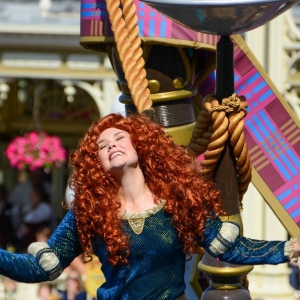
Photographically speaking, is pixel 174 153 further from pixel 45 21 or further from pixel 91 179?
pixel 45 21

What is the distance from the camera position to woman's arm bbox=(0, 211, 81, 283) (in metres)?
2.95

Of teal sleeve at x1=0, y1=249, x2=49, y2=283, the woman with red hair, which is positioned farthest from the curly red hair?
teal sleeve at x1=0, y1=249, x2=49, y2=283

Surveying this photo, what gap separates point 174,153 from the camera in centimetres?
309

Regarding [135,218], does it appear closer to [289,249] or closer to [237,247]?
[237,247]

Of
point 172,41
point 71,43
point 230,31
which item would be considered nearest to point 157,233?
point 230,31

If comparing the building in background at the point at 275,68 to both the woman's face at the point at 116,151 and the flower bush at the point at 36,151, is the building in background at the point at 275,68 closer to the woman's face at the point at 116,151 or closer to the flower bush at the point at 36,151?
the flower bush at the point at 36,151

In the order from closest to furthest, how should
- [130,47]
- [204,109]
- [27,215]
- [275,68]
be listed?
[204,109] → [130,47] → [275,68] → [27,215]

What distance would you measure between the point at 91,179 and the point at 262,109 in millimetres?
750

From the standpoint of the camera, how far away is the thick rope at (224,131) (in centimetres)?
295

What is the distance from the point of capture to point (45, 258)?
9.74 ft

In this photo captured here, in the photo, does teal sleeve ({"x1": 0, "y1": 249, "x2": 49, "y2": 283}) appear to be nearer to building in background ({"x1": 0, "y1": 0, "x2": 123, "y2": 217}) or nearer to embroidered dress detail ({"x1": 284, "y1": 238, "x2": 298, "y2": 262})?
embroidered dress detail ({"x1": 284, "y1": 238, "x2": 298, "y2": 262})

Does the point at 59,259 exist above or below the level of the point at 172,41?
below

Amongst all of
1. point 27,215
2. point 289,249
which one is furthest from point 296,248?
point 27,215

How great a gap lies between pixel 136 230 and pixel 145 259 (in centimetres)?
8
